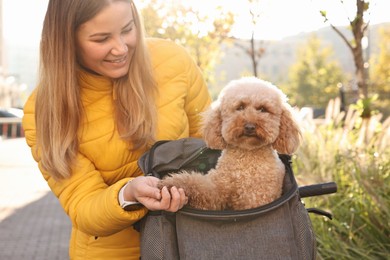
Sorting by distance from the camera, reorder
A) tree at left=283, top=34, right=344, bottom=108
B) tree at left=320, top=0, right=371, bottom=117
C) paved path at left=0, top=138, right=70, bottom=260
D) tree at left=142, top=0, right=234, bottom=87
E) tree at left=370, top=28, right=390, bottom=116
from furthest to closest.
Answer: tree at left=283, top=34, right=344, bottom=108
tree at left=370, top=28, right=390, bottom=116
tree at left=142, top=0, right=234, bottom=87
paved path at left=0, top=138, right=70, bottom=260
tree at left=320, top=0, right=371, bottom=117

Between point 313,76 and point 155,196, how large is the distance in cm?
5141

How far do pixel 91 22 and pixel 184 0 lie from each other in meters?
10.8

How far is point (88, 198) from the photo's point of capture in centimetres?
249

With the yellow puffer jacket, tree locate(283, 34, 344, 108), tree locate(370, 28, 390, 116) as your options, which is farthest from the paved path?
tree locate(283, 34, 344, 108)

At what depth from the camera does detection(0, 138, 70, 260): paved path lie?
7.71 metres

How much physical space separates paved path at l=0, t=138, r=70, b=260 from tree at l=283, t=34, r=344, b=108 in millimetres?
37903

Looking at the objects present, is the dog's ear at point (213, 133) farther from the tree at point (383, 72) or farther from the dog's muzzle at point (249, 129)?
the tree at point (383, 72)

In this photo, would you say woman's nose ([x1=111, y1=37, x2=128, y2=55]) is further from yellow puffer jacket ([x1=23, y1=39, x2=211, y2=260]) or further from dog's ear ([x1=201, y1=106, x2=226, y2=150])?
dog's ear ([x1=201, y1=106, x2=226, y2=150])

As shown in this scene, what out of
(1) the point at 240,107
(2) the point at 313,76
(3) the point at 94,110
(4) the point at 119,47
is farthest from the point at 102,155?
(2) the point at 313,76

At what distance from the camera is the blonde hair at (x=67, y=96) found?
2.55m

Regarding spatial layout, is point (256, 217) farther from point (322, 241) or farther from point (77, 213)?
point (322, 241)

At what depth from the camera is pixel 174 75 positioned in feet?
9.41

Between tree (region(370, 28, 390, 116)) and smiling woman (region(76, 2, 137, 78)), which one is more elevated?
smiling woman (region(76, 2, 137, 78))

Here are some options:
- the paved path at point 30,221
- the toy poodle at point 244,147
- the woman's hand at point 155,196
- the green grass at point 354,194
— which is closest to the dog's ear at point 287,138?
the toy poodle at point 244,147
